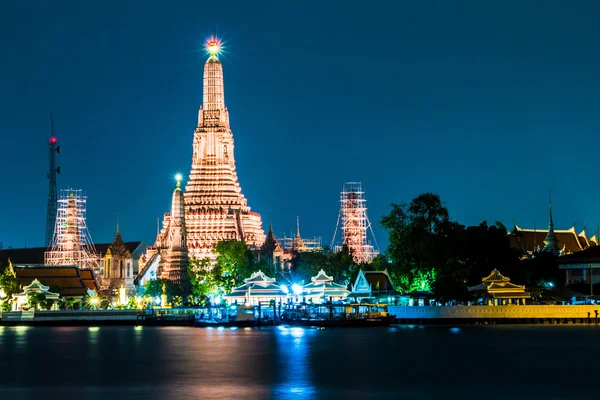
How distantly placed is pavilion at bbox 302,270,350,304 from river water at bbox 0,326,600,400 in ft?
74.4

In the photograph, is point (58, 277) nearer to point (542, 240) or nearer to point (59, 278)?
point (59, 278)

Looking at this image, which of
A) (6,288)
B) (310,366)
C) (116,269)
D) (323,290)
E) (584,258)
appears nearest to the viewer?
(310,366)

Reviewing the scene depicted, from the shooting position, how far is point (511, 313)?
3553 inches

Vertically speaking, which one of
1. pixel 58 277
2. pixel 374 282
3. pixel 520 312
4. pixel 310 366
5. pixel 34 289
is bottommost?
pixel 310 366

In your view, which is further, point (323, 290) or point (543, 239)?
point (543, 239)

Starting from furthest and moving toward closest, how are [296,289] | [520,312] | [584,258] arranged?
[296,289] → [584,258] → [520,312]

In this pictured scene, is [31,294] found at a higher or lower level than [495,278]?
higher

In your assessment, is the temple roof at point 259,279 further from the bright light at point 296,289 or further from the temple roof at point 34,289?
the temple roof at point 34,289

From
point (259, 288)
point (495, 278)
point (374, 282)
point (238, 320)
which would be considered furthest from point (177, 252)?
point (495, 278)

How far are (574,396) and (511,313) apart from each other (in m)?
46.9

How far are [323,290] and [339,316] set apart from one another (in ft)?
35.1

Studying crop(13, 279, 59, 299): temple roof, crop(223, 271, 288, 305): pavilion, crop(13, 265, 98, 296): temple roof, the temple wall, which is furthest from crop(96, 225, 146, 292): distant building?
the temple wall

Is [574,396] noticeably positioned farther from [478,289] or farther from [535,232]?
[535,232]

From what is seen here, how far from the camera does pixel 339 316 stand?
312ft
